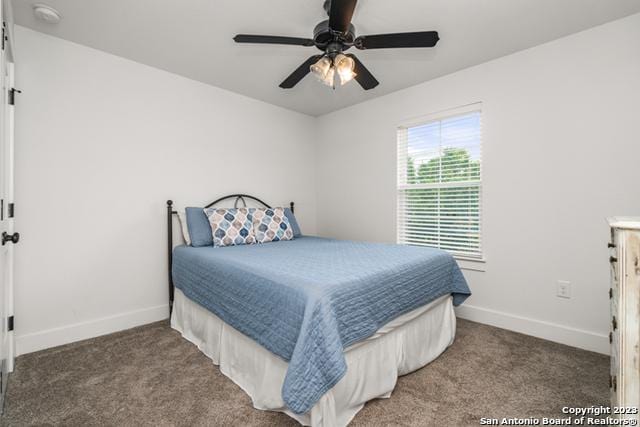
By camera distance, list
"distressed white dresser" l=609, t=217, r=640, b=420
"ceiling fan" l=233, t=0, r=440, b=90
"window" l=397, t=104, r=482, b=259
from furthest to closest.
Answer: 1. "window" l=397, t=104, r=482, b=259
2. "ceiling fan" l=233, t=0, r=440, b=90
3. "distressed white dresser" l=609, t=217, r=640, b=420

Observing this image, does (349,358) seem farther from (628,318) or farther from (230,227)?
(230,227)

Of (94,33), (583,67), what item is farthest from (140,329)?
(583,67)

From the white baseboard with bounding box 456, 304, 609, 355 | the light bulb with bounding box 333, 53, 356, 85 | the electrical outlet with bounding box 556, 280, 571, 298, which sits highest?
the light bulb with bounding box 333, 53, 356, 85

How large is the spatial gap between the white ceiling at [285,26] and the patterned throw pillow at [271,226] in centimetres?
145

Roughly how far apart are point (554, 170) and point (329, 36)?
2.08 meters

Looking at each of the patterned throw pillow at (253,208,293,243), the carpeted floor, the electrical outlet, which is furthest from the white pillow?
the electrical outlet

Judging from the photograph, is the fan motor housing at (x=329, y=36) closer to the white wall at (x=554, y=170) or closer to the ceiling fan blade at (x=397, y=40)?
the ceiling fan blade at (x=397, y=40)

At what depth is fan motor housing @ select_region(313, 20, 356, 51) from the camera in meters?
1.75

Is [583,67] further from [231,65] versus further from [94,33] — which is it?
[94,33]

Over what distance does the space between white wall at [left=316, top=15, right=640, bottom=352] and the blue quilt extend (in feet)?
2.23

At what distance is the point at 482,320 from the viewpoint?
9.00 ft

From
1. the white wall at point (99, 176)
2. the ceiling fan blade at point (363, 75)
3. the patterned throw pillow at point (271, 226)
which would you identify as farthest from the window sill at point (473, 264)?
the white wall at point (99, 176)

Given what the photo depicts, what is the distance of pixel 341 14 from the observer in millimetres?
1523

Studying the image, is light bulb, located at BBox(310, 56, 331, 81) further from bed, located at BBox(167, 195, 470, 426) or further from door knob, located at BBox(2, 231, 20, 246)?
door knob, located at BBox(2, 231, 20, 246)
